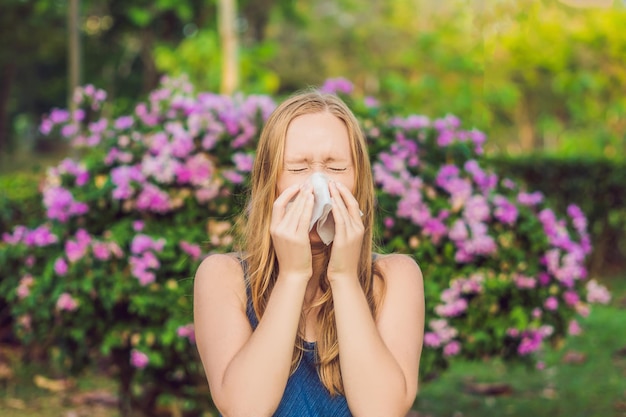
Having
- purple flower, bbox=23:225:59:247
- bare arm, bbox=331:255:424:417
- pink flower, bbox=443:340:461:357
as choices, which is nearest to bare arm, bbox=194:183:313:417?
bare arm, bbox=331:255:424:417

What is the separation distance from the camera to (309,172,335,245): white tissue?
1.89 metres

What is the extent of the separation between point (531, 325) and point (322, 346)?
208 cm

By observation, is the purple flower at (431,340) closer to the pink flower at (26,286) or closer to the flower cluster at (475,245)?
the flower cluster at (475,245)

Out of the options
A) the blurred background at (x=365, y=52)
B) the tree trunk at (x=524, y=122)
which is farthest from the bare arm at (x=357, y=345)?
the tree trunk at (x=524, y=122)

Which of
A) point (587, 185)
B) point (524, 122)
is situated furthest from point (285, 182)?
point (524, 122)

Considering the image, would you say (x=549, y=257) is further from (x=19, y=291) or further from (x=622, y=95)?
(x=622, y=95)

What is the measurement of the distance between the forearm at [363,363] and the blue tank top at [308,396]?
0.40ft

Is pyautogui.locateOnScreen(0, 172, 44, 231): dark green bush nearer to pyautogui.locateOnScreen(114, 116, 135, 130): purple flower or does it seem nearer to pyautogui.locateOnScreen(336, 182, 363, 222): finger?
pyautogui.locateOnScreen(114, 116, 135, 130): purple flower

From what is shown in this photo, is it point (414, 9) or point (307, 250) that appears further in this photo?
point (414, 9)

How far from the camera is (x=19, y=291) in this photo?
3969 millimetres

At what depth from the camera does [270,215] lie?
2.12 m

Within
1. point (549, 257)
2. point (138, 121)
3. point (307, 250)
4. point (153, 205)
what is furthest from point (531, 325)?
point (307, 250)

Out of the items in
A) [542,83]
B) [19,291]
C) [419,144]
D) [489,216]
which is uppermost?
[419,144]

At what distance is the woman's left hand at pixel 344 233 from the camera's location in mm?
1910
